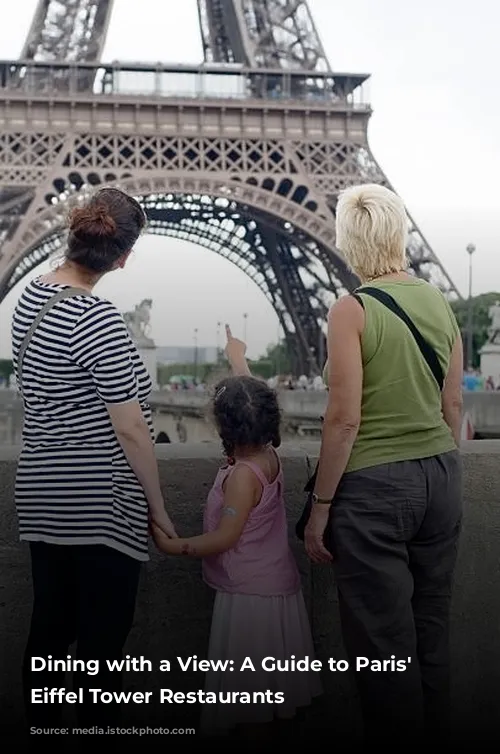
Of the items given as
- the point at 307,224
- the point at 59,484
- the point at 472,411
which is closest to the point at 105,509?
the point at 59,484

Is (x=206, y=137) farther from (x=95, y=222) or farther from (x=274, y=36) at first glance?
(x=95, y=222)

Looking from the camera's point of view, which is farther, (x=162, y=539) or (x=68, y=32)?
(x=68, y=32)

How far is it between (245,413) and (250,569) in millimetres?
450

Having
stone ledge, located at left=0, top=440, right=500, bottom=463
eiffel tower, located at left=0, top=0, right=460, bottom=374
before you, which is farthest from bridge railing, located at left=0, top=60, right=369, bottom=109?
stone ledge, located at left=0, top=440, right=500, bottom=463

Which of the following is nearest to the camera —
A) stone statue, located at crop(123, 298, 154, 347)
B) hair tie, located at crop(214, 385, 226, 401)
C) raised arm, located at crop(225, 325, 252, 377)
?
hair tie, located at crop(214, 385, 226, 401)

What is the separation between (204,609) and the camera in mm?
3682

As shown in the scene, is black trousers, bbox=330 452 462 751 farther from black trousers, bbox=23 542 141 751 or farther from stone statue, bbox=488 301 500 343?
stone statue, bbox=488 301 500 343

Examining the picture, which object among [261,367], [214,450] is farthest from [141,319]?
[261,367]

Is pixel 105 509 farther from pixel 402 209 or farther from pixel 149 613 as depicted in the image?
pixel 402 209

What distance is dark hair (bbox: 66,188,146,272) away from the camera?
3.06 metres

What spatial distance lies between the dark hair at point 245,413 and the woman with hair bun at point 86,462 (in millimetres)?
236

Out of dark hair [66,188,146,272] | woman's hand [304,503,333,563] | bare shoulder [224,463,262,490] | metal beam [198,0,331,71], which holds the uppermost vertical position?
metal beam [198,0,331,71]

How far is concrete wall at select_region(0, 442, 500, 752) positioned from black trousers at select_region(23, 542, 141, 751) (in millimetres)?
456

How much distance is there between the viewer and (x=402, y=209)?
3.19 meters
